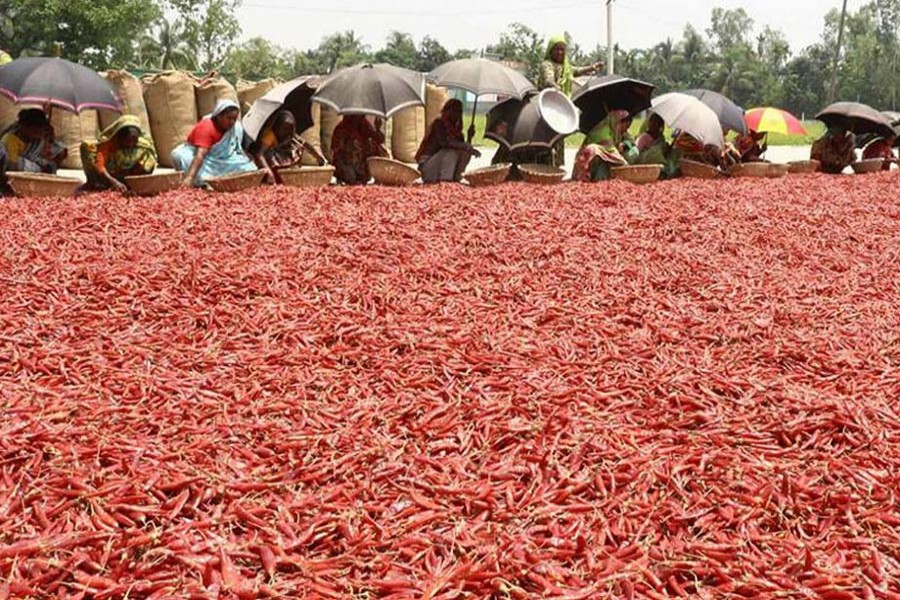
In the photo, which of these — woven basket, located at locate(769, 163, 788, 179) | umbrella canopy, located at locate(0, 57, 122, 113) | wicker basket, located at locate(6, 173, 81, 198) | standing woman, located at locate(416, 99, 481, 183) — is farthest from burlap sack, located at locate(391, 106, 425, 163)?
wicker basket, located at locate(6, 173, 81, 198)

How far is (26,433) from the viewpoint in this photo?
3.11 m

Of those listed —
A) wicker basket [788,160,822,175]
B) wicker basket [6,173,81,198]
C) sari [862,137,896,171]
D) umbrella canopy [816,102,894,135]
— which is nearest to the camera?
wicker basket [6,173,81,198]

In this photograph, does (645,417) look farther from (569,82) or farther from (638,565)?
(569,82)

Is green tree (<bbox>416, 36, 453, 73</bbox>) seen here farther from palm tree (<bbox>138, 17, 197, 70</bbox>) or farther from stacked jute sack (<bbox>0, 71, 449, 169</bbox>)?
stacked jute sack (<bbox>0, 71, 449, 169</bbox>)

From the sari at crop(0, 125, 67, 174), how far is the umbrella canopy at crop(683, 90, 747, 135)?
26.4 feet

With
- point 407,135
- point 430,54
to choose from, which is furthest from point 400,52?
point 407,135

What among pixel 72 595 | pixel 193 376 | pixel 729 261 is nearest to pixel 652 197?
pixel 729 261

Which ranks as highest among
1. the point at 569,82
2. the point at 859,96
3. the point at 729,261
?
the point at 569,82

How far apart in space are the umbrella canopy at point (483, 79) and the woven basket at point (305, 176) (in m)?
2.14

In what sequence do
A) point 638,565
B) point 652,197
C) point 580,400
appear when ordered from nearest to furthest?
point 638,565 < point 580,400 < point 652,197

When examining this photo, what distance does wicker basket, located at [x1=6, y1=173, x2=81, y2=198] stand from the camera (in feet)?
24.5

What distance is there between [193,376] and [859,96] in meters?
76.7

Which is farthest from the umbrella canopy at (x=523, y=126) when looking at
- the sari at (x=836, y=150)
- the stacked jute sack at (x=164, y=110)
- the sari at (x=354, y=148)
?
the sari at (x=836, y=150)

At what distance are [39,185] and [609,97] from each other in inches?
279
